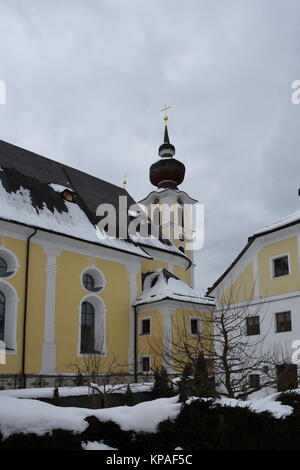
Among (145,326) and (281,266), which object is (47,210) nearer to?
(145,326)

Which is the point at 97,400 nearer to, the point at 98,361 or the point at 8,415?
the point at 98,361

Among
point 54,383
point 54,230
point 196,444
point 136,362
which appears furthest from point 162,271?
point 196,444

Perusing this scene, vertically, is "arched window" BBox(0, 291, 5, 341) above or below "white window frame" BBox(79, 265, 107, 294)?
below

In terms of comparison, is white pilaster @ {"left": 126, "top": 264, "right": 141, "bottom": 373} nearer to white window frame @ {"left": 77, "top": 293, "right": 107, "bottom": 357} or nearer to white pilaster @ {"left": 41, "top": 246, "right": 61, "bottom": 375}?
white window frame @ {"left": 77, "top": 293, "right": 107, "bottom": 357}

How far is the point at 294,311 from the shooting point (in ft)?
53.0

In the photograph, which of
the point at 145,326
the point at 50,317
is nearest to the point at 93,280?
the point at 145,326

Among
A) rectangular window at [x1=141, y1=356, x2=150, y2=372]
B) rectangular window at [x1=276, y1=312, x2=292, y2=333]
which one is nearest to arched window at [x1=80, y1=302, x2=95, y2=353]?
rectangular window at [x1=141, y1=356, x2=150, y2=372]

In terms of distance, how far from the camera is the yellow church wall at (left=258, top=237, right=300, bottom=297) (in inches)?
648

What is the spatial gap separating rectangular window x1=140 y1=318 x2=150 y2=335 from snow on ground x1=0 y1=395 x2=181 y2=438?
58.2ft

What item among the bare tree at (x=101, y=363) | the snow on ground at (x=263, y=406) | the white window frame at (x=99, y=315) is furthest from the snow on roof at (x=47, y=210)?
the snow on ground at (x=263, y=406)

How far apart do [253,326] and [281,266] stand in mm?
2352

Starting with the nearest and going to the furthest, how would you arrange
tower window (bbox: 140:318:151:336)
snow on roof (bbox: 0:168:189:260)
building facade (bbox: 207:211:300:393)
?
building facade (bbox: 207:211:300:393) → snow on roof (bbox: 0:168:189:260) → tower window (bbox: 140:318:151:336)

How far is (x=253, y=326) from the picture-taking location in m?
17.2

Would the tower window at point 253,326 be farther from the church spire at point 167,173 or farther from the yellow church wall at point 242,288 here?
the church spire at point 167,173
